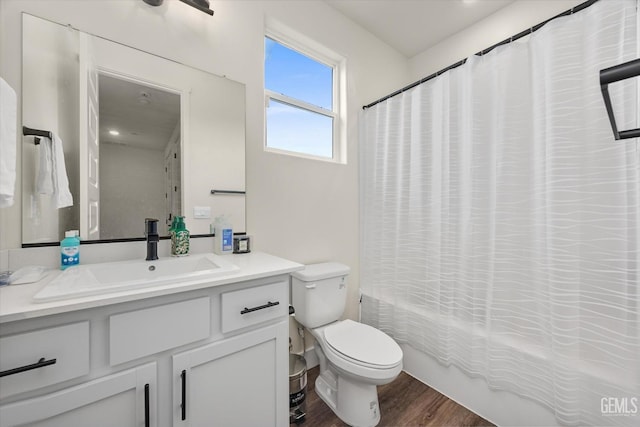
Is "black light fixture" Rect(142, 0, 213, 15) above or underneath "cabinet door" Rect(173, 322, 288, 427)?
above

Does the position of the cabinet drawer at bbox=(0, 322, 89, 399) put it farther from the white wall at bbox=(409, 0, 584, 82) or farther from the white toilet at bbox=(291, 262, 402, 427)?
the white wall at bbox=(409, 0, 584, 82)

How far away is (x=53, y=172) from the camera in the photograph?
3.39 feet

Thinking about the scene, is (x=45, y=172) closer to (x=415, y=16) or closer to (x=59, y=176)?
(x=59, y=176)

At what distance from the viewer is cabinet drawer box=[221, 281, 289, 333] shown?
37.9 inches

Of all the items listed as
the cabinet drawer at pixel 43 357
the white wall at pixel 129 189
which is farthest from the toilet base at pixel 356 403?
the white wall at pixel 129 189

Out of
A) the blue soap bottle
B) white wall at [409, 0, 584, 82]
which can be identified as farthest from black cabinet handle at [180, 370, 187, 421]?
white wall at [409, 0, 584, 82]

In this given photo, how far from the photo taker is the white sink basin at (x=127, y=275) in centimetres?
75

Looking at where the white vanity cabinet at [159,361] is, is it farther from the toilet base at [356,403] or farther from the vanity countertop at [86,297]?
the toilet base at [356,403]

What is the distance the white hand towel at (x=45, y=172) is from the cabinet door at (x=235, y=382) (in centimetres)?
86

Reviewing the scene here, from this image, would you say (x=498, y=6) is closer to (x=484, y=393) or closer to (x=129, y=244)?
(x=484, y=393)

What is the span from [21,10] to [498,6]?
9.20 feet

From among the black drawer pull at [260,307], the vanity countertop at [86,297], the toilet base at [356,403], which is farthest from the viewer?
the toilet base at [356,403]

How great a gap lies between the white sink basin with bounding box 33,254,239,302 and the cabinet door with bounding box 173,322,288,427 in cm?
26

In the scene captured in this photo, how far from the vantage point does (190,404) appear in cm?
89
